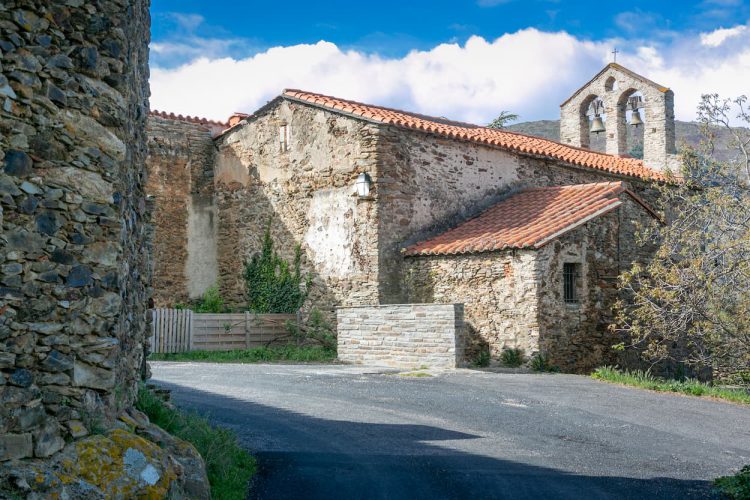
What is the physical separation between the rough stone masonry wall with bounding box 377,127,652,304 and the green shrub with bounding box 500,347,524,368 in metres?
3.23

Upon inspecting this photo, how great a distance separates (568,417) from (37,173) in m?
7.87

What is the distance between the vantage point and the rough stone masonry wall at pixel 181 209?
872 inches

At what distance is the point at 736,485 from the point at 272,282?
1531 centimetres

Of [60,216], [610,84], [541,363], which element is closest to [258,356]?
[541,363]

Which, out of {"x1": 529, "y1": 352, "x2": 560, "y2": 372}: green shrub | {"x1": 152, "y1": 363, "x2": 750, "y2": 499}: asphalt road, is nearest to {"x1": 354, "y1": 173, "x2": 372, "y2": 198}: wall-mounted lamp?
{"x1": 152, "y1": 363, "x2": 750, "y2": 499}: asphalt road

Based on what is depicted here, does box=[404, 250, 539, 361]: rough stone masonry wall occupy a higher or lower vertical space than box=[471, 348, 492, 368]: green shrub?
higher

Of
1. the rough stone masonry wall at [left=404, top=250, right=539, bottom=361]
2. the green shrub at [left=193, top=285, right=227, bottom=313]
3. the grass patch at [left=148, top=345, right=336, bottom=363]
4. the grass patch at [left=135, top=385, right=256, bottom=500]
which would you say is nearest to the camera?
the grass patch at [left=135, top=385, right=256, bottom=500]

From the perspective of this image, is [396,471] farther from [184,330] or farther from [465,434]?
[184,330]

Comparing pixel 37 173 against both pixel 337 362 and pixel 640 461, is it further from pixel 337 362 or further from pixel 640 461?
pixel 337 362

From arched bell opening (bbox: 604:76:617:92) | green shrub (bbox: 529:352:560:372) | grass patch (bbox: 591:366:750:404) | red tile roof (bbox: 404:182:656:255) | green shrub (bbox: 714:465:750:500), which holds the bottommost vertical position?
green shrub (bbox: 714:465:750:500)

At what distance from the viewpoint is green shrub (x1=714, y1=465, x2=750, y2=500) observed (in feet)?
23.4

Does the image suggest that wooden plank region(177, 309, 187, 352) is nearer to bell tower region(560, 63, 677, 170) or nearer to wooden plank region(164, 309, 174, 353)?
wooden plank region(164, 309, 174, 353)

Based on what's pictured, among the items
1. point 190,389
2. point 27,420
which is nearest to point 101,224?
point 27,420

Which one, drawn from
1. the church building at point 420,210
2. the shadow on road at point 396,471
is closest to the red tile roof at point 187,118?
the church building at point 420,210
